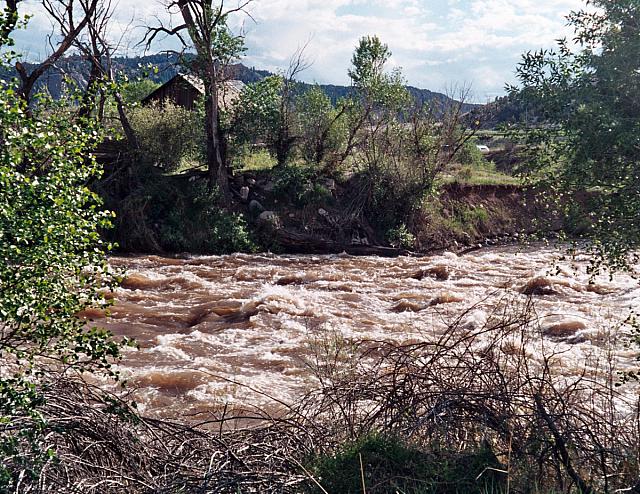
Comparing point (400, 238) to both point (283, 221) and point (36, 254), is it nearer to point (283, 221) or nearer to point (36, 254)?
point (283, 221)

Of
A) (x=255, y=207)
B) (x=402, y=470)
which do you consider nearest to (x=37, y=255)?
(x=402, y=470)

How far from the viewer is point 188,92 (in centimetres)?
2514

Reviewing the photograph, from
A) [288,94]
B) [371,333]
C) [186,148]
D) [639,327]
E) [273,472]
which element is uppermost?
[288,94]

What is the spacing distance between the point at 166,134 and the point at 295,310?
1016 centimetres

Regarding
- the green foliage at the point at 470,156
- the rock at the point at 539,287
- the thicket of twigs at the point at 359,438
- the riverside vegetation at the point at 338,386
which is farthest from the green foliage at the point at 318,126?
the thicket of twigs at the point at 359,438

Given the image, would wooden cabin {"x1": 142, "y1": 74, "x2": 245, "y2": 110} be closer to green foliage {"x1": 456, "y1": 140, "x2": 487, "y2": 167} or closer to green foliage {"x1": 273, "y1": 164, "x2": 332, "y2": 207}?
green foliage {"x1": 273, "y1": 164, "x2": 332, "y2": 207}

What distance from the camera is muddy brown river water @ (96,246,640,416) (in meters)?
8.74

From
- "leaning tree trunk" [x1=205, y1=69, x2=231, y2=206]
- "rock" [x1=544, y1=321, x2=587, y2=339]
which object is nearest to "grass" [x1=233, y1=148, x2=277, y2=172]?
"leaning tree trunk" [x1=205, y1=69, x2=231, y2=206]

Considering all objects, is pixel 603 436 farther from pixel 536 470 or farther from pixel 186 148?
pixel 186 148

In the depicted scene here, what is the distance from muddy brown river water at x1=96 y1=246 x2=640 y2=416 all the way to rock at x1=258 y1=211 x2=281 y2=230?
5.03 feet

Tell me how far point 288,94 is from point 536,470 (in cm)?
1895

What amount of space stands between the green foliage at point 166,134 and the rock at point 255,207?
2.55 meters

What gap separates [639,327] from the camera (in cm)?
545

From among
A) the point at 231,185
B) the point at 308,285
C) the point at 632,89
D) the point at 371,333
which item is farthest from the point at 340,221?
the point at 632,89
